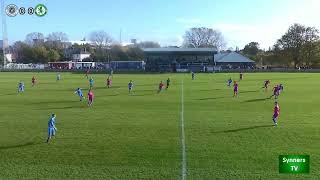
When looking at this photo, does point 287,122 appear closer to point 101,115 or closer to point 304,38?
point 101,115

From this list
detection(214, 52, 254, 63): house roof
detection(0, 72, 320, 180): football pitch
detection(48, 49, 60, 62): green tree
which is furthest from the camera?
A: detection(48, 49, 60, 62): green tree

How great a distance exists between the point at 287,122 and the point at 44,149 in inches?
527

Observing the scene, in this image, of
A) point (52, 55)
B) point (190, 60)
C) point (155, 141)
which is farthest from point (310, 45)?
point (155, 141)

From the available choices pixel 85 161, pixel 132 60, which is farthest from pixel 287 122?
pixel 132 60

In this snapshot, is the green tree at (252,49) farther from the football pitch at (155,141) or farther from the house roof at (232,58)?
the football pitch at (155,141)

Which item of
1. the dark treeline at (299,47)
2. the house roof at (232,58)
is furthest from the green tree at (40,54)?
the dark treeline at (299,47)

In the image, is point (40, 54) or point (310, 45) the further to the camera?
point (40, 54)

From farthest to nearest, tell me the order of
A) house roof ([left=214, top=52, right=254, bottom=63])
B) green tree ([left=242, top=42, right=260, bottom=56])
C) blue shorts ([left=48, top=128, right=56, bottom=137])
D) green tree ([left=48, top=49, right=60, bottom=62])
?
green tree ([left=242, top=42, right=260, bottom=56])
green tree ([left=48, top=49, right=60, bottom=62])
house roof ([left=214, top=52, right=254, bottom=63])
blue shorts ([left=48, top=128, right=56, bottom=137])

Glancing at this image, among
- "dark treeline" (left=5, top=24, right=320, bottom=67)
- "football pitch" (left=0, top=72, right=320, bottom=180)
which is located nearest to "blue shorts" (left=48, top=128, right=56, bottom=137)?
"football pitch" (left=0, top=72, right=320, bottom=180)

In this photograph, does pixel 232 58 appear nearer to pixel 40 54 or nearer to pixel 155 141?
pixel 40 54

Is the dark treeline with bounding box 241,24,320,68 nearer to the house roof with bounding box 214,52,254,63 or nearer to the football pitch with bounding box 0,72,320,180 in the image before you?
the house roof with bounding box 214,52,254,63

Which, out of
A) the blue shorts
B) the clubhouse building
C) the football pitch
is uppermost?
the clubhouse building

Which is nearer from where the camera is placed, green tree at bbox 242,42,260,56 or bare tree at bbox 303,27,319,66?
bare tree at bbox 303,27,319,66

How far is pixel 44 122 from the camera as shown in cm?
2436
